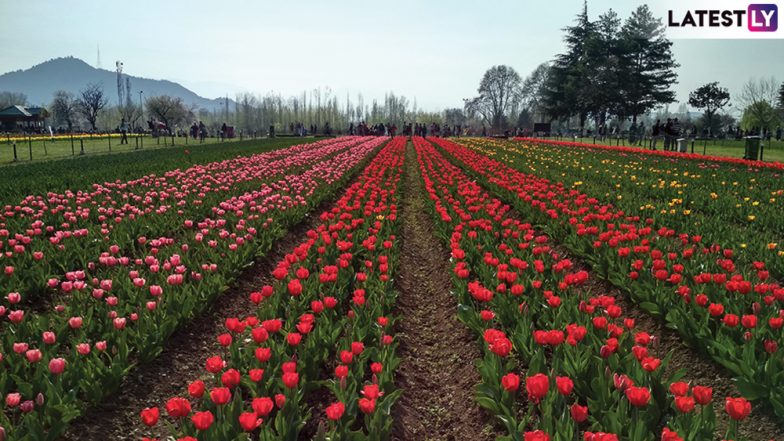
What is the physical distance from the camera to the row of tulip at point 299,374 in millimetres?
2672

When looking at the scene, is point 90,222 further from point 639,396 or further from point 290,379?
point 639,396

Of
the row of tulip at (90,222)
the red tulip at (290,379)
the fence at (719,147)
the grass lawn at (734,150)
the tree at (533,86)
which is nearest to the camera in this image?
the red tulip at (290,379)

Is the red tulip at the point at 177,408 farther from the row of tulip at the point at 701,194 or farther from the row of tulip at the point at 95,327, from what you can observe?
the row of tulip at the point at 701,194

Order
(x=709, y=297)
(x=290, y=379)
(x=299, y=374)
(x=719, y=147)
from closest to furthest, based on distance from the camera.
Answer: (x=290, y=379)
(x=299, y=374)
(x=709, y=297)
(x=719, y=147)

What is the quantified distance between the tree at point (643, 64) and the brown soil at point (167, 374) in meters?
60.8

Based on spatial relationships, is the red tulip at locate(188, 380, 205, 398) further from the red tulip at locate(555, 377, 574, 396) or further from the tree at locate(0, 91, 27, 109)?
the tree at locate(0, 91, 27, 109)

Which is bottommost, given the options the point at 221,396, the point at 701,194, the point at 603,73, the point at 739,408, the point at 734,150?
the point at 221,396

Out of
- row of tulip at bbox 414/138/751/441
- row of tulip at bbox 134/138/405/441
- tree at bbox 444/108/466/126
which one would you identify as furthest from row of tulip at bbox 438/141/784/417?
tree at bbox 444/108/466/126

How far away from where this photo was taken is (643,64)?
59.8 m

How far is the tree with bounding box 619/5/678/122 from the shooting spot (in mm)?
57281

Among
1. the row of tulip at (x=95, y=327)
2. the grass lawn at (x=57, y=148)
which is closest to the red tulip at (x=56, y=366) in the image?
the row of tulip at (x=95, y=327)

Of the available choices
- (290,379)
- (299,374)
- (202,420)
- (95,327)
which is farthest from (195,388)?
(95,327)

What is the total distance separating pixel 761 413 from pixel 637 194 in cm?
915

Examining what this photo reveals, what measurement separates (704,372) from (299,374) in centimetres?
308
